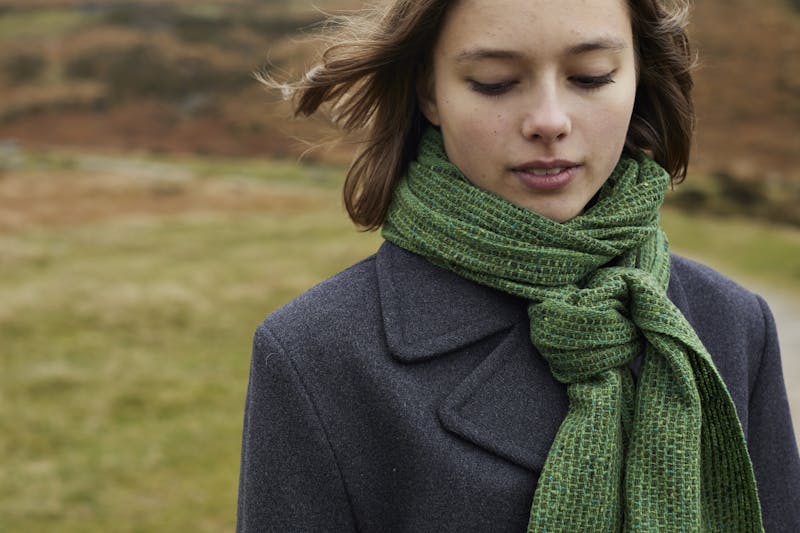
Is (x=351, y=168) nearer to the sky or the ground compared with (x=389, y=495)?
nearer to the sky

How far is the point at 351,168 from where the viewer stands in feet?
6.39

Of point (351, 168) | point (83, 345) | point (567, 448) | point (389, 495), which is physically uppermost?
point (351, 168)

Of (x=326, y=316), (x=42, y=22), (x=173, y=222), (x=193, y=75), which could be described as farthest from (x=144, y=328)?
(x=42, y=22)

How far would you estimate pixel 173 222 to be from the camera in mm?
17562

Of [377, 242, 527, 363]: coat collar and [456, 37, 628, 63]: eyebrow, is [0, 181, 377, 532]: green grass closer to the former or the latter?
[377, 242, 527, 363]: coat collar

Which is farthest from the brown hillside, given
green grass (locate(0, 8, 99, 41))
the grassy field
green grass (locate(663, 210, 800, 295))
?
green grass (locate(663, 210, 800, 295))

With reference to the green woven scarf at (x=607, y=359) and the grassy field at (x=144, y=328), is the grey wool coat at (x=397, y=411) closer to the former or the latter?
the green woven scarf at (x=607, y=359)

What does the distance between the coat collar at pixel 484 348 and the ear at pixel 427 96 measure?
269 millimetres

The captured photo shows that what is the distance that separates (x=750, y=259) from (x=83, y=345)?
8.66 meters

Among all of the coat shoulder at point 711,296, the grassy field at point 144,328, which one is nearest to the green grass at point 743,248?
the grassy field at point 144,328

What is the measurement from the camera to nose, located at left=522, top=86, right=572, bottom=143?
5.12 feet

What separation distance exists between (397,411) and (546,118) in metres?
0.57

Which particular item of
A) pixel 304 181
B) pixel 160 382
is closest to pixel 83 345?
pixel 160 382

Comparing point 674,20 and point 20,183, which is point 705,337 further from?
point 20,183
